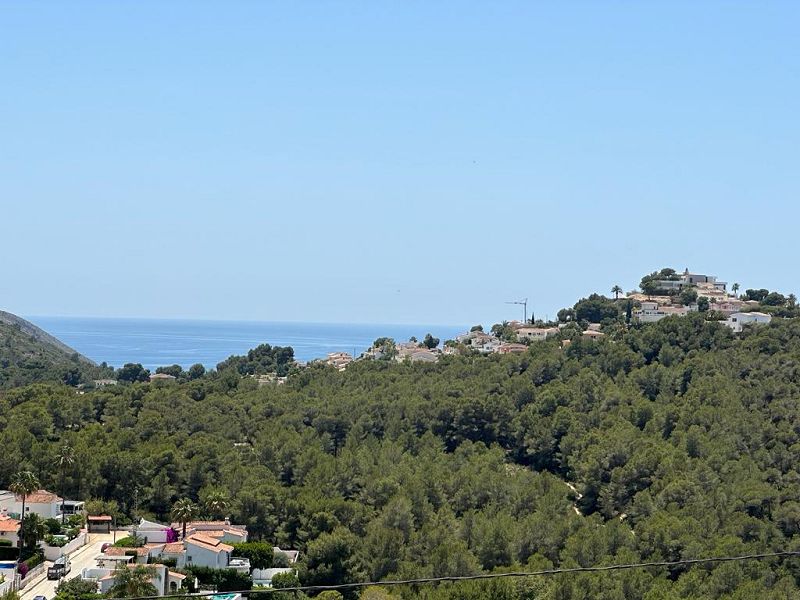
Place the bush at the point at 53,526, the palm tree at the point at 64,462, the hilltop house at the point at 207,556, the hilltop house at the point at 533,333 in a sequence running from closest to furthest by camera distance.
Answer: the hilltop house at the point at 207,556 → the bush at the point at 53,526 → the palm tree at the point at 64,462 → the hilltop house at the point at 533,333

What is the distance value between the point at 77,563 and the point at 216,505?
7101 mm

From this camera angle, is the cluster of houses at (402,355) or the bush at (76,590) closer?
the bush at (76,590)

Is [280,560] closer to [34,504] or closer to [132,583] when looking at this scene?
[34,504]

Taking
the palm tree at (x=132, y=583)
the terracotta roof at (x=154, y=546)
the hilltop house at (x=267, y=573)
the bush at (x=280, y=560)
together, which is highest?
the palm tree at (x=132, y=583)

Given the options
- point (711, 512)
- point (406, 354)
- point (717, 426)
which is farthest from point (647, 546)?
point (406, 354)

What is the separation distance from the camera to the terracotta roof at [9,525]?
3409 cm

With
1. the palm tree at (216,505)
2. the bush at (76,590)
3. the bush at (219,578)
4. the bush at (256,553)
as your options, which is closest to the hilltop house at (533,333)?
the palm tree at (216,505)

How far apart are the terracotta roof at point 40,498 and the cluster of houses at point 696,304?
3948 cm

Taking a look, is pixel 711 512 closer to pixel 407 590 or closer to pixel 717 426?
pixel 717 426

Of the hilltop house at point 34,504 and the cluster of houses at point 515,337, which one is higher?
the cluster of houses at point 515,337

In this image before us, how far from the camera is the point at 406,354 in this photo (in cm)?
7606

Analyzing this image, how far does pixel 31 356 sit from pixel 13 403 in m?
49.3

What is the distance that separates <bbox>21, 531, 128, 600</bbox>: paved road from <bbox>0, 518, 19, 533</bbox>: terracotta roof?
5.70 ft

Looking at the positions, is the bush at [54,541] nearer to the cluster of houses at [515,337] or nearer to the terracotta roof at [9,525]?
the terracotta roof at [9,525]
